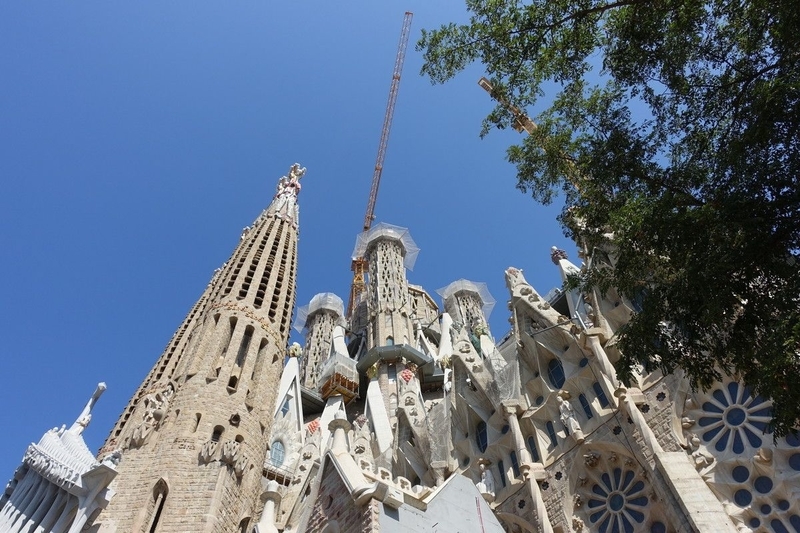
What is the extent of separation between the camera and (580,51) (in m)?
8.32

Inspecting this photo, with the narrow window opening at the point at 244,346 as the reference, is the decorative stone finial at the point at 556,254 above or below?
above

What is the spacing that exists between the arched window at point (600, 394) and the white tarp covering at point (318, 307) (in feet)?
111

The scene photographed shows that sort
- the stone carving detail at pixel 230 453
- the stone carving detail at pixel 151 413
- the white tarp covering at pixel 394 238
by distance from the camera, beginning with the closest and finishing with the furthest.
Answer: the stone carving detail at pixel 230 453
the stone carving detail at pixel 151 413
the white tarp covering at pixel 394 238

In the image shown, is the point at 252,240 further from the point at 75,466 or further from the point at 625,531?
the point at 625,531

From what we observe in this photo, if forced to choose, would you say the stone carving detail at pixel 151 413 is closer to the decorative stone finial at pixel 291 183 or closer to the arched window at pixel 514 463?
the arched window at pixel 514 463

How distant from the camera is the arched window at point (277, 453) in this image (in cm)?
2342

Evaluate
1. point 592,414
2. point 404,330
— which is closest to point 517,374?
point 592,414

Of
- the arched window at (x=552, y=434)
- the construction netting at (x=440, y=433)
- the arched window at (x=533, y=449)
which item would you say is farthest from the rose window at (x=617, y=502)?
the construction netting at (x=440, y=433)

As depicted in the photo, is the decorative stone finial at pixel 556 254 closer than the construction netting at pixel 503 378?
No

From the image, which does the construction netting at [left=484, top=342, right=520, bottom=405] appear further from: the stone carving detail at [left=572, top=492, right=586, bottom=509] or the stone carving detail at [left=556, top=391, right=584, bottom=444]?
the stone carving detail at [left=572, top=492, right=586, bottom=509]

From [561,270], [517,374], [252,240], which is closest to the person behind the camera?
[517,374]

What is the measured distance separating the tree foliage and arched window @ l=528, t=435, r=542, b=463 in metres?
6.32

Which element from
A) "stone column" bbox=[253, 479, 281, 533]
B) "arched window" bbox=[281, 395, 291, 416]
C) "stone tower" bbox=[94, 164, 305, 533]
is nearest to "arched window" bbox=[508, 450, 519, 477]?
"stone column" bbox=[253, 479, 281, 533]

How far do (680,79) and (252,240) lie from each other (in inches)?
697
